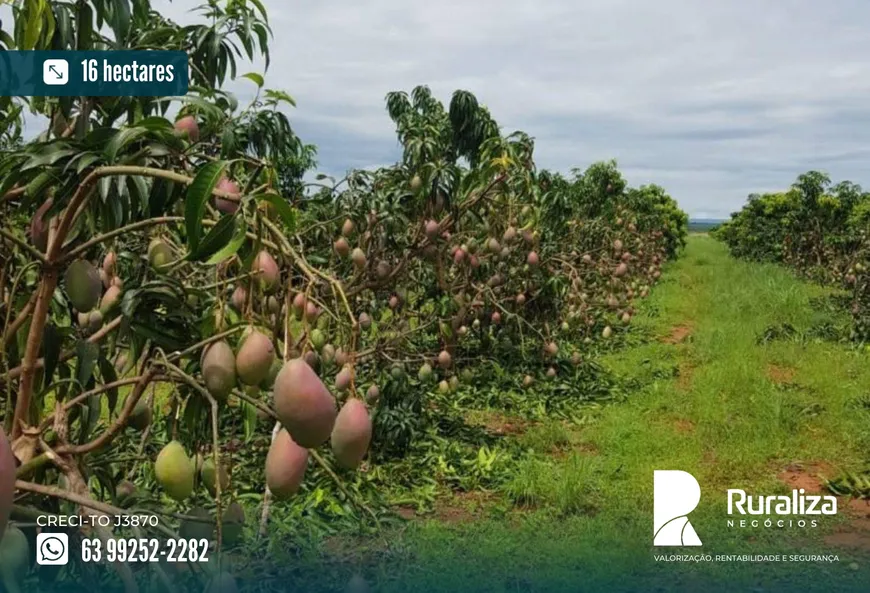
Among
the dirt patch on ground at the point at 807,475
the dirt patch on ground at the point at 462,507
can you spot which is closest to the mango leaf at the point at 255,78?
the dirt patch on ground at the point at 462,507

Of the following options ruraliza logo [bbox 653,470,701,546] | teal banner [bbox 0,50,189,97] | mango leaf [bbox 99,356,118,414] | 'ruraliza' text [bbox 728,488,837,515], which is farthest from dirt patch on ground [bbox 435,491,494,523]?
teal banner [bbox 0,50,189,97]

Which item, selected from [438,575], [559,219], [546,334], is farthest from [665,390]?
[438,575]

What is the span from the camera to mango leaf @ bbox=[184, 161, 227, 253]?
0.85m

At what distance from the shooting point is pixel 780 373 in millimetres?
6332

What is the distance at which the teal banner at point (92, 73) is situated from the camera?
139cm

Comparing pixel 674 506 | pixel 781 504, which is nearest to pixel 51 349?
pixel 674 506

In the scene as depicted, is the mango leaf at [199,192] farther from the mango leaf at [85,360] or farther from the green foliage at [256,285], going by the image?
the mango leaf at [85,360]

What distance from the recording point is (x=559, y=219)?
6184mm

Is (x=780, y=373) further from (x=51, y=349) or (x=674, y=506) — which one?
(x=51, y=349)

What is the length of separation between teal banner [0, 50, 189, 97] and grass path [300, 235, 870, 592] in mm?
1395

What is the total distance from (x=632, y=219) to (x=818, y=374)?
5251mm

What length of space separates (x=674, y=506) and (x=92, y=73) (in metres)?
3.13

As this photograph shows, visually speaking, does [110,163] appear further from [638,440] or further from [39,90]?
[638,440]

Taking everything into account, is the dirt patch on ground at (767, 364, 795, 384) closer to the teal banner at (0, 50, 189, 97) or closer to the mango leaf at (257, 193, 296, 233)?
the teal banner at (0, 50, 189, 97)
